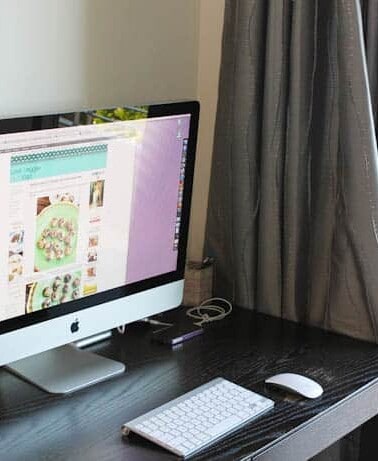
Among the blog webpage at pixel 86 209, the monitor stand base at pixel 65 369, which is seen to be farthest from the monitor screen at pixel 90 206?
the monitor stand base at pixel 65 369

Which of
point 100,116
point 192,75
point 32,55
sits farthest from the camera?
point 192,75

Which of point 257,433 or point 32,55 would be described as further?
point 32,55

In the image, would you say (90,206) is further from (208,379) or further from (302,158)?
(302,158)

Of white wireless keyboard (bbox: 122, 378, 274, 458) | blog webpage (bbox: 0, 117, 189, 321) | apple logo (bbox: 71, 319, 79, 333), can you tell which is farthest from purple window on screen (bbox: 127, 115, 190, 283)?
white wireless keyboard (bbox: 122, 378, 274, 458)

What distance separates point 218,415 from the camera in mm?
1579

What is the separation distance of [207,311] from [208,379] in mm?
372

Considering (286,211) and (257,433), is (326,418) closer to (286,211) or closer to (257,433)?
(257,433)

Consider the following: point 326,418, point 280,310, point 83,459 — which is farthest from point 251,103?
point 83,459

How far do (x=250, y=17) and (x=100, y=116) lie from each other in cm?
47

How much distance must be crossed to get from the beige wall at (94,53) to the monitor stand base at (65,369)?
0.50 metres

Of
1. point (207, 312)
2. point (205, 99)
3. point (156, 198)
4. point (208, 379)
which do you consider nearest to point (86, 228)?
point (156, 198)

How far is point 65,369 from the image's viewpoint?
1.76 meters

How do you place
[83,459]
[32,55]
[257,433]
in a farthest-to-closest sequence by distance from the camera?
[32,55]
[257,433]
[83,459]

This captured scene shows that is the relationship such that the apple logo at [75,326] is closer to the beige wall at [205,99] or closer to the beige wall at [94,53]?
the beige wall at [94,53]
